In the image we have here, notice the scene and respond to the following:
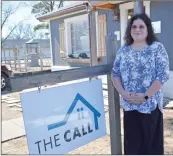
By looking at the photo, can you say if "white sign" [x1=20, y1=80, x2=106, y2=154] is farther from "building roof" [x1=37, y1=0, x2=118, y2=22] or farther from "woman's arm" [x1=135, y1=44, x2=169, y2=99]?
"building roof" [x1=37, y1=0, x2=118, y2=22]

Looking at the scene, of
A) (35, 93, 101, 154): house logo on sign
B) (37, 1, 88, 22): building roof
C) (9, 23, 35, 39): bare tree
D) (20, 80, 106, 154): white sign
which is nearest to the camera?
(20, 80, 106, 154): white sign

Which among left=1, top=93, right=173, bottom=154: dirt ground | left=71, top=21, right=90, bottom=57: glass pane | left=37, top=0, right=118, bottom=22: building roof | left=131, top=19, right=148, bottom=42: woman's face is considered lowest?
left=1, top=93, right=173, bottom=154: dirt ground

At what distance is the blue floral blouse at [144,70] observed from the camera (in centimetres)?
210

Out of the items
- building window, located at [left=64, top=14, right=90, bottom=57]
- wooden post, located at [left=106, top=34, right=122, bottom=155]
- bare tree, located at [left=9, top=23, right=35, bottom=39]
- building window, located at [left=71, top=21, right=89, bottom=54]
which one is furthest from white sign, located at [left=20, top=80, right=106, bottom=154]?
bare tree, located at [left=9, top=23, right=35, bottom=39]

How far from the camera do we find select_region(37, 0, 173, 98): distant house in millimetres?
6652

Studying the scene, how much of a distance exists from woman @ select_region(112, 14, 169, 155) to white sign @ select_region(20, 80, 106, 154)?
0.26 m

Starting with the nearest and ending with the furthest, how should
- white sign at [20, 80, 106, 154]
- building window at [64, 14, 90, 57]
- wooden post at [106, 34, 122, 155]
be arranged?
white sign at [20, 80, 106, 154], wooden post at [106, 34, 122, 155], building window at [64, 14, 90, 57]

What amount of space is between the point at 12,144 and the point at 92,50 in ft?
11.4

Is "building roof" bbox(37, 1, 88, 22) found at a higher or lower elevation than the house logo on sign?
higher

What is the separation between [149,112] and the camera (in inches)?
85.8

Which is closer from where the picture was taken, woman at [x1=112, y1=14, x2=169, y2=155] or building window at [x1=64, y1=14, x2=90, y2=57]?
woman at [x1=112, y1=14, x2=169, y2=155]

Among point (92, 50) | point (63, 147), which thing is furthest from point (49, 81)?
point (92, 50)

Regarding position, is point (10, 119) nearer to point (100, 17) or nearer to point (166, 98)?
point (166, 98)

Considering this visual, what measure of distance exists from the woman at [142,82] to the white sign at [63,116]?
256 mm
